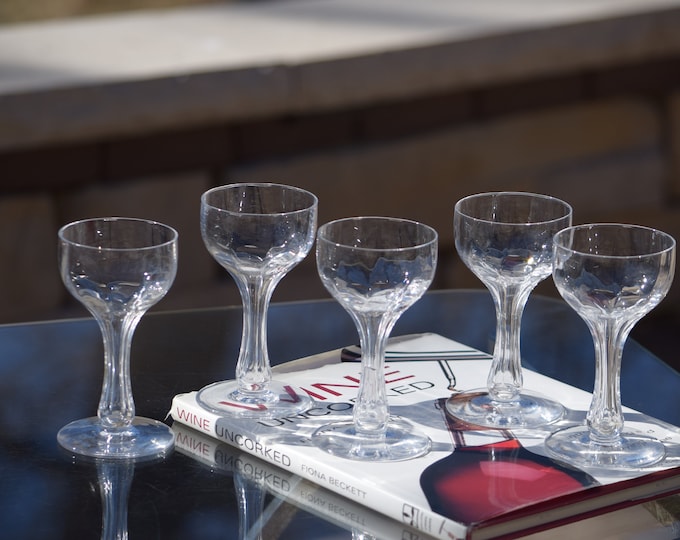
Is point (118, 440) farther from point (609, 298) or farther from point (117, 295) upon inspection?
point (609, 298)

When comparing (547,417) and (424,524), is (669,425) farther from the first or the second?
(424,524)

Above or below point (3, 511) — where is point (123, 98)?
above

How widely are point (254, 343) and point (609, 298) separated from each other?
0.80 ft

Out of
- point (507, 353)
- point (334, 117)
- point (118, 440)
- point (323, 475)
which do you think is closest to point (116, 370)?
point (118, 440)

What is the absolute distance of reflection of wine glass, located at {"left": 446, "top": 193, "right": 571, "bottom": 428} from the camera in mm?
835

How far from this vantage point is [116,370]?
2.64 feet

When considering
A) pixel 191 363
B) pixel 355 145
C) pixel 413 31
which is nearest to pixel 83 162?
pixel 355 145

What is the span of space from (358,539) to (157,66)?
1169 millimetres

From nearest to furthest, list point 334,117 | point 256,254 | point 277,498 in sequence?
point 277,498
point 256,254
point 334,117

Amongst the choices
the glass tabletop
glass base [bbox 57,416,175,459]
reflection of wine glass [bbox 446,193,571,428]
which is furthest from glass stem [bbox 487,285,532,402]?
glass base [bbox 57,416,175,459]

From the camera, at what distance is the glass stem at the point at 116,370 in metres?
0.80

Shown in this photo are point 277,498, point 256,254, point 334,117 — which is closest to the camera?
point 277,498

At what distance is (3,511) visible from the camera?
2.38ft

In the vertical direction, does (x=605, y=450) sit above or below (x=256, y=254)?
below
